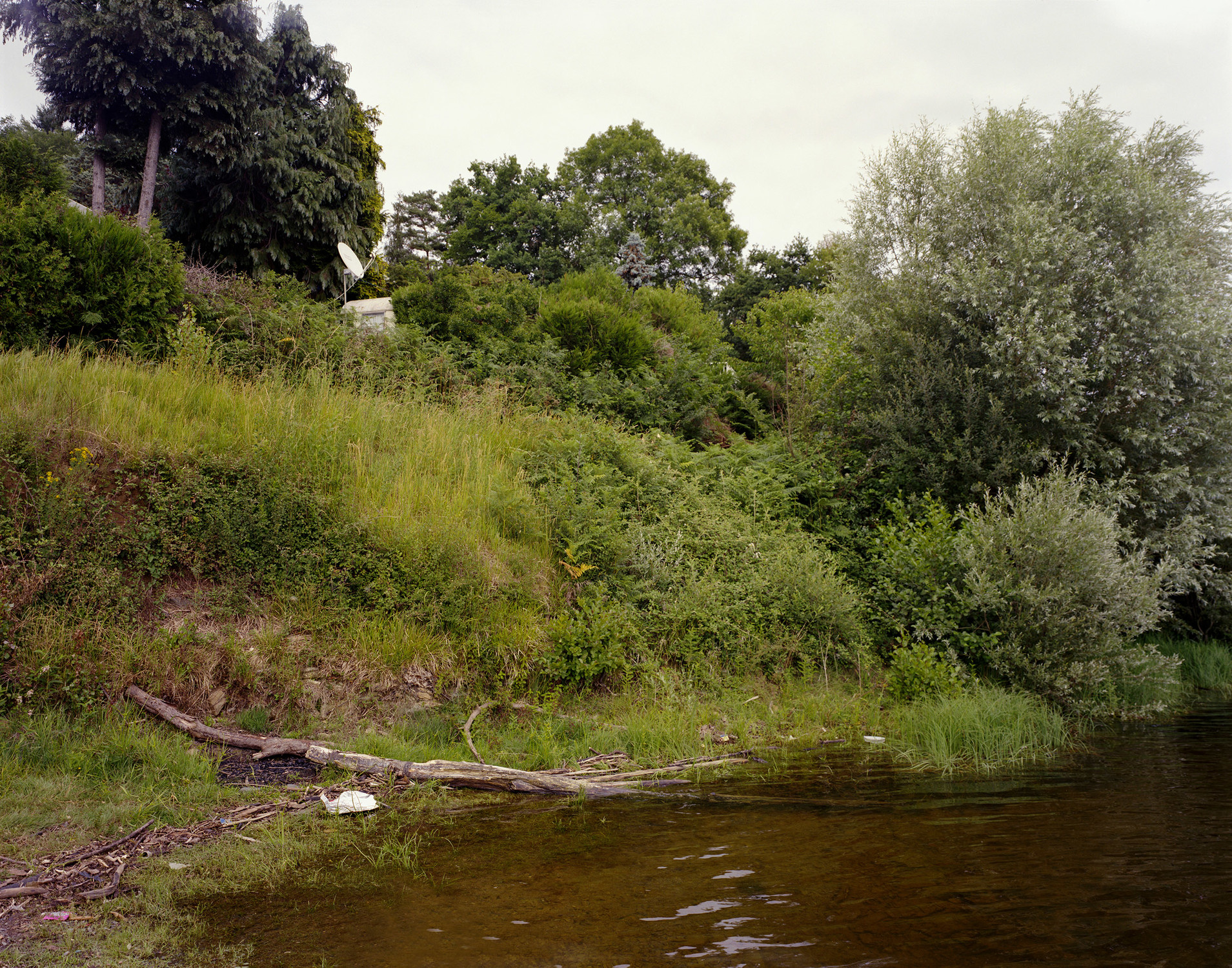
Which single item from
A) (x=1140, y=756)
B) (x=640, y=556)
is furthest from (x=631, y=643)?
(x=1140, y=756)

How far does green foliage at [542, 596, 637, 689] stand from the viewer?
7.60 metres

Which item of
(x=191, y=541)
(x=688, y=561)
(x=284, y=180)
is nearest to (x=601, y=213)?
(x=284, y=180)

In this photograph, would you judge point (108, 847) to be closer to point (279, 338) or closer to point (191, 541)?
point (191, 541)

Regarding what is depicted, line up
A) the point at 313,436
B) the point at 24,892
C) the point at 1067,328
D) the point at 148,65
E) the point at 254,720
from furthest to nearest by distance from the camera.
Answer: the point at 148,65 < the point at 1067,328 < the point at 313,436 < the point at 254,720 < the point at 24,892

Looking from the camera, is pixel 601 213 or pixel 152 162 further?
pixel 601 213

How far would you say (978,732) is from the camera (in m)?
7.13

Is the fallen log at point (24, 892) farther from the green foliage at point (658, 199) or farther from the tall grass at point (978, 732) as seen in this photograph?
the green foliage at point (658, 199)

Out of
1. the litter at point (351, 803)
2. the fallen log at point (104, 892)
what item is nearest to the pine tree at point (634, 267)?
the litter at point (351, 803)

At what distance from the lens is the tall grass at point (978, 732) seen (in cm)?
680

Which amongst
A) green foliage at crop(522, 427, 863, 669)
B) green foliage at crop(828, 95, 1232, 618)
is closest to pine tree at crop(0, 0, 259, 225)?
green foliage at crop(522, 427, 863, 669)

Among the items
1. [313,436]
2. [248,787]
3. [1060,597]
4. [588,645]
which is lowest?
→ [248,787]

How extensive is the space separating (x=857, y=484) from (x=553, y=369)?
19.0 ft

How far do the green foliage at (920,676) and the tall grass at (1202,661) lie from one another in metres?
5.85

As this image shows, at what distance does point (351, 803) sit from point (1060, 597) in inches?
295
